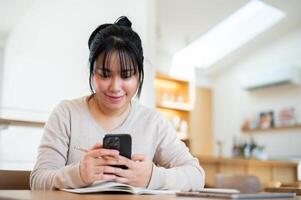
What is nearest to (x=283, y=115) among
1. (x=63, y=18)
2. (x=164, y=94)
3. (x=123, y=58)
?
(x=164, y=94)

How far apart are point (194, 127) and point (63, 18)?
13.8ft

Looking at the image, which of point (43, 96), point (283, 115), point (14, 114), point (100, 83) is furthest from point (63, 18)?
point (283, 115)

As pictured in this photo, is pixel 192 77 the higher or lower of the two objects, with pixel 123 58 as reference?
Answer: higher

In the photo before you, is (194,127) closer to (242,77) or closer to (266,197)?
(242,77)

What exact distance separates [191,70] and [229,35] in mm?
875

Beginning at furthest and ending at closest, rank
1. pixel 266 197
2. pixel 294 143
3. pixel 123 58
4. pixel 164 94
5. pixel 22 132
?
pixel 294 143, pixel 164 94, pixel 22 132, pixel 123 58, pixel 266 197

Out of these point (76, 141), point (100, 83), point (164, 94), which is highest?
point (164, 94)

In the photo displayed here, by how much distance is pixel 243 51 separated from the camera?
6953mm

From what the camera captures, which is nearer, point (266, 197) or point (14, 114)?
point (266, 197)

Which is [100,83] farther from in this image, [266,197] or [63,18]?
[63,18]

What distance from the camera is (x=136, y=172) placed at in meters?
1.13

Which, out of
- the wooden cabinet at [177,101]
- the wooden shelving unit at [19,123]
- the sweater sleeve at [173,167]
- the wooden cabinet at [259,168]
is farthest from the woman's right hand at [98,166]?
the wooden cabinet at [177,101]

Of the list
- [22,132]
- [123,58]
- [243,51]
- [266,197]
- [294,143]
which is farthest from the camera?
[243,51]

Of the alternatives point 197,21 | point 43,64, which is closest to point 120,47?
point 43,64
